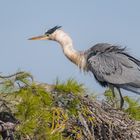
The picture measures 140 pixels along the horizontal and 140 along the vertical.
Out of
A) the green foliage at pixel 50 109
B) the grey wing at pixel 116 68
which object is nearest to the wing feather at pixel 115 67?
the grey wing at pixel 116 68

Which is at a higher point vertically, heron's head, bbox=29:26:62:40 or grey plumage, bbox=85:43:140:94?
heron's head, bbox=29:26:62:40

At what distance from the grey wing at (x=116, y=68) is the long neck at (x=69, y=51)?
0.39m

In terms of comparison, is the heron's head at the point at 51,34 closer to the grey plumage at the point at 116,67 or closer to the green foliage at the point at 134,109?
the grey plumage at the point at 116,67

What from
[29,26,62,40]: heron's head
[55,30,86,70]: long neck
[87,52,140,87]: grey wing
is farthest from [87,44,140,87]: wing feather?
[29,26,62,40]: heron's head

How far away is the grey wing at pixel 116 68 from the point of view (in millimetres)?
9109

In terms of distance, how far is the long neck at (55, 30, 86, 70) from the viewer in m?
9.58

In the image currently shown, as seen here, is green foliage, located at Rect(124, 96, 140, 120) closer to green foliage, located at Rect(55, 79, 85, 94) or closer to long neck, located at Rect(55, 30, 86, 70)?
green foliage, located at Rect(55, 79, 85, 94)

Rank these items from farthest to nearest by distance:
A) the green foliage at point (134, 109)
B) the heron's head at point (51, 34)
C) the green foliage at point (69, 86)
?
the heron's head at point (51, 34) < the green foliage at point (134, 109) < the green foliage at point (69, 86)

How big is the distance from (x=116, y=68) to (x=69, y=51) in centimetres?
104

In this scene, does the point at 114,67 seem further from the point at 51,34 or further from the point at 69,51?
the point at 51,34

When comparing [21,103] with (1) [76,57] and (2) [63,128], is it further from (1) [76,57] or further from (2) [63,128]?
(1) [76,57]

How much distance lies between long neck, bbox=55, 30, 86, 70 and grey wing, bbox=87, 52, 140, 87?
15.5 inches

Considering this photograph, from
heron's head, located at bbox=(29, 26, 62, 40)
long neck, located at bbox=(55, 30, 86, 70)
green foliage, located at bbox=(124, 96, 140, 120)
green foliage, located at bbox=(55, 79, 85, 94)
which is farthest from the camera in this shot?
heron's head, located at bbox=(29, 26, 62, 40)

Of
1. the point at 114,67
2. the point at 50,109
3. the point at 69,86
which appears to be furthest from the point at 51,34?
the point at 50,109
